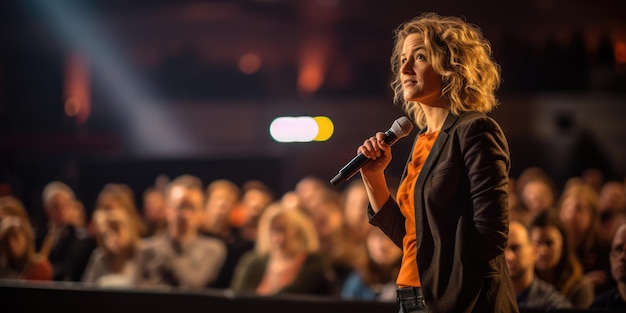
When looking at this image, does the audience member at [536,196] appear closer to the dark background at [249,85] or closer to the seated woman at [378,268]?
the seated woman at [378,268]

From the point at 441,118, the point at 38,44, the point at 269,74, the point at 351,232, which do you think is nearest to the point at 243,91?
the point at 269,74

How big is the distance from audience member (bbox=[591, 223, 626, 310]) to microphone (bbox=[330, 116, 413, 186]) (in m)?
1.65

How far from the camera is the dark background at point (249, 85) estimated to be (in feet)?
33.1

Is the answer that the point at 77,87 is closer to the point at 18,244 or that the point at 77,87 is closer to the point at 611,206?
the point at 18,244

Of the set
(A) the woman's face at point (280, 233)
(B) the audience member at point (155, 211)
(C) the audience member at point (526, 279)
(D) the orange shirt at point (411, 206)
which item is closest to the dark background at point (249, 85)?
(B) the audience member at point (155, 211)

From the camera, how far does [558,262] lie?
4.24 m

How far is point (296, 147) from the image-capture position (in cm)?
1059

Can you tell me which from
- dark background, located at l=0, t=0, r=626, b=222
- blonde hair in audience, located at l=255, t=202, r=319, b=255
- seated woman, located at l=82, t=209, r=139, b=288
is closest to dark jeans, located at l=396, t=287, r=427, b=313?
blonde hair in audience, located at l=255, t=202, r=319, b=255

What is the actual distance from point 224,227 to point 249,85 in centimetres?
558

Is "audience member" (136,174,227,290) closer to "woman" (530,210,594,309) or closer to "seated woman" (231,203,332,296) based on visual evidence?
"seated woman" (231,203,332,296)

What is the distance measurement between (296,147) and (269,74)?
1.62 metres

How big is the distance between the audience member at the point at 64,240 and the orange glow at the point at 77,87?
5.43 meters

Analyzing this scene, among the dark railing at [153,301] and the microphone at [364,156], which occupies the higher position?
the microphone at [364,156]

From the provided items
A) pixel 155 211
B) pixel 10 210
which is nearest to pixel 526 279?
pixel 10 210
